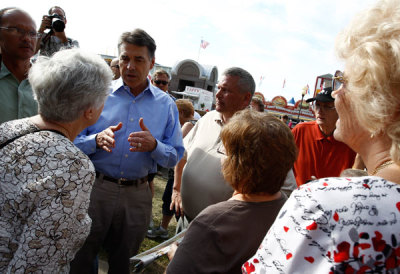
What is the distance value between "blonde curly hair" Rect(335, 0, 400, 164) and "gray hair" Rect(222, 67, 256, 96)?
1.81 metres

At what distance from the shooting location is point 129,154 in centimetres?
237

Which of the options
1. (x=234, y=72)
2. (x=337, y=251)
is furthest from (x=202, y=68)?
(x=337, y=251)

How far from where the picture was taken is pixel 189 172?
8.41 ft

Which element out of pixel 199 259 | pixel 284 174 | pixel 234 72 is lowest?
pixel 199 259

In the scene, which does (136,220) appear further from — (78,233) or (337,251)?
(337,251)

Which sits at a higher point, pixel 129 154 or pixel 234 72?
pixel 234 72

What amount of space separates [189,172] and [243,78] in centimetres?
115

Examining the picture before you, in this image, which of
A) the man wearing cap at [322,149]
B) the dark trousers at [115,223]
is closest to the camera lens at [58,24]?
the dark trousers at [115,223]

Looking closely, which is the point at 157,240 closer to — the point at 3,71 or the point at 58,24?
the point at 3,71

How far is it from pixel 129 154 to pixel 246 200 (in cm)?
131

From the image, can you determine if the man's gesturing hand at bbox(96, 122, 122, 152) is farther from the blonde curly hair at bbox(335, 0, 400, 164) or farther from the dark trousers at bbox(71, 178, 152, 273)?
the blonde curly hair at bbox(335, 0, 400, 164)

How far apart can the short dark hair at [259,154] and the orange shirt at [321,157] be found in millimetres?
1823

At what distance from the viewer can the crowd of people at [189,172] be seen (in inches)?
32.6

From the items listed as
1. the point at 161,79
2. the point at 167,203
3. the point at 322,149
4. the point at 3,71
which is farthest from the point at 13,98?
the point at 322,149
